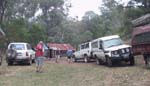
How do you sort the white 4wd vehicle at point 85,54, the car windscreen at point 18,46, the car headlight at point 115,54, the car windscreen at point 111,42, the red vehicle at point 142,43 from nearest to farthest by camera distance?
the red vehicle at point 142,43
the car headlight at point 115,54
the car windscreen at point 111,42
the car windscreen at point 18,46
the white 4wd vehicle at point 85,54

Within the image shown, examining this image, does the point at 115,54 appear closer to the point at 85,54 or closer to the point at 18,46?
the point at 18,46

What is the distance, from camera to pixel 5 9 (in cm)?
6850

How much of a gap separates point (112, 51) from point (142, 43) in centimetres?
317

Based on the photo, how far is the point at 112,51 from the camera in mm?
25016

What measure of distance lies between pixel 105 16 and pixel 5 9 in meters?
32.8

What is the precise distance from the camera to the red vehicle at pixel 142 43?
70.8 ft

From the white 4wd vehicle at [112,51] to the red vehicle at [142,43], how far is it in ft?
3.43

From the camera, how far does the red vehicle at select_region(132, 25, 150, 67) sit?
21570 millimetres

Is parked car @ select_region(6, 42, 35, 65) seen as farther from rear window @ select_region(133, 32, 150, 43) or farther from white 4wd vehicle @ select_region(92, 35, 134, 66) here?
rear window @ select_region(133, 32, 150, 43)

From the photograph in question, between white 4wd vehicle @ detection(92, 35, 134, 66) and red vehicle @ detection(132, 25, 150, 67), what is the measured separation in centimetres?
105

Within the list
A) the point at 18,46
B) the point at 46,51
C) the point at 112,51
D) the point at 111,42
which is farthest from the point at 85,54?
the point at 46,51

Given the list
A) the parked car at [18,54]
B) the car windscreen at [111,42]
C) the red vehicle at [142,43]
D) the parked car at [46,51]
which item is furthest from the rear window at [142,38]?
the parked car at [46,51]

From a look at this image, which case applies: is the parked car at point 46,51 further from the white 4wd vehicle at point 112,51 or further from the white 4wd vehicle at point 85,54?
the white 4wd vehicle at point 112,51

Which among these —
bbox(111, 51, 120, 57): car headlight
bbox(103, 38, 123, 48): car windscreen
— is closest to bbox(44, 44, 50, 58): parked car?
bbox(103, 38, 123, 48): car windscreen
